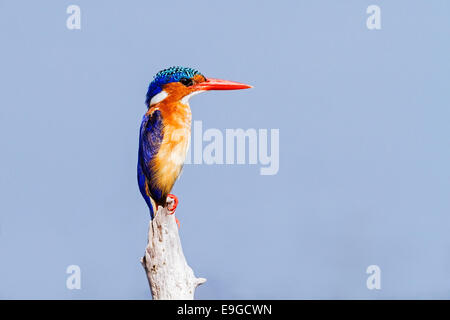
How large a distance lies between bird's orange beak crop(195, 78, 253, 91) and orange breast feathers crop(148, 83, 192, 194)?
242 millimetres

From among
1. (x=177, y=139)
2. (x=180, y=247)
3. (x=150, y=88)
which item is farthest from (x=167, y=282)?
(x=150, y=88)

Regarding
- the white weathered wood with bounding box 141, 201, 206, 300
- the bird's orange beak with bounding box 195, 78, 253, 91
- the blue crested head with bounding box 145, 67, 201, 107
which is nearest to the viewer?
the white weathered wood with bounding box 141, 201, 206, 300

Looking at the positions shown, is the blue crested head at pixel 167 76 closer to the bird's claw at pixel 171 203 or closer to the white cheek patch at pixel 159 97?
the white cheek patch at pixel 159 97

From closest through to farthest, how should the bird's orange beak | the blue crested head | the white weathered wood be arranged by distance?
the white weathered wood → the blue crested head → the bird's orange beak

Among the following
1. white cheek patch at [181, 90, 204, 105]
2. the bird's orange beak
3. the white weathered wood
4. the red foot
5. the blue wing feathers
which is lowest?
the white weathered wood

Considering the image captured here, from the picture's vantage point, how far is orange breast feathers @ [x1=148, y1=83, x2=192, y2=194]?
7980 mm

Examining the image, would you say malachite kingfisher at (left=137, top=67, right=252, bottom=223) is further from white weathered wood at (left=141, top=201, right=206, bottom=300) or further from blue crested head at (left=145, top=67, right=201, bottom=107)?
white weathered wood at (left=141, top=201, right=206, bottom=300)

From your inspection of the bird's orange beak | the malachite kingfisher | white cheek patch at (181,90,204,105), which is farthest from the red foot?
the bird's orange beak

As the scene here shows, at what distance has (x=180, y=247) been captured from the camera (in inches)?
319

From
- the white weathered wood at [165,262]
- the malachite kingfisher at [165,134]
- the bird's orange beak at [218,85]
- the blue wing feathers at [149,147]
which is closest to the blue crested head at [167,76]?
the malachite kingfisher at [165,134]

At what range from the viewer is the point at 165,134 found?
7.97 metres

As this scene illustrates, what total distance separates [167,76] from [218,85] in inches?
27.3

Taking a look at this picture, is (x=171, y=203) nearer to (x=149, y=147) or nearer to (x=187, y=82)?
(x=149, y=147)
